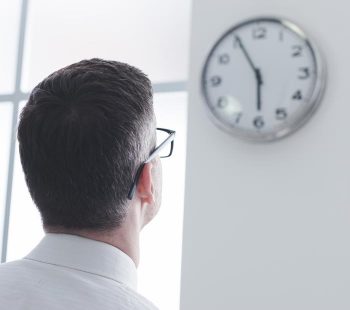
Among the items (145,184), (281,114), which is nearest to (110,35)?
(281,114)

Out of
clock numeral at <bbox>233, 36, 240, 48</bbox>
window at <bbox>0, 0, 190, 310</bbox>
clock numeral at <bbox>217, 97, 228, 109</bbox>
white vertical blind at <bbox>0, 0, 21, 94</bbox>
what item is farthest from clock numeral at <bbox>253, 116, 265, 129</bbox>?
white vertical blind at <bbox>0, 0, 21, 94</bbox>

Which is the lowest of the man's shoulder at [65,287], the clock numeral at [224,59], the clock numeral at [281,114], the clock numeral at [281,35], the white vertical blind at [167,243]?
the white vertical blind at [167,243]

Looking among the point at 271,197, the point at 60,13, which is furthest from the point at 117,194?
the point at 60,13

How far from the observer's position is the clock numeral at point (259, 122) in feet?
5.51

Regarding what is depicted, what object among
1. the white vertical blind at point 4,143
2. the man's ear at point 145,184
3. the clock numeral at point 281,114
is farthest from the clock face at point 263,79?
the white vertical blind at point 4,143

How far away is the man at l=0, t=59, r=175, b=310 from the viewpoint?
27.1 inches

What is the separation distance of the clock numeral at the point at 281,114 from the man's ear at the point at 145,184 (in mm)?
887

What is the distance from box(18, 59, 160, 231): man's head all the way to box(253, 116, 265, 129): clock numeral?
0.94m

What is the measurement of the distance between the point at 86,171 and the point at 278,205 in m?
1.01

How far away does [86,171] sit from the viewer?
734 millimetres

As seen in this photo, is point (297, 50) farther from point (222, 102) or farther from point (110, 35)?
point (110, 35)

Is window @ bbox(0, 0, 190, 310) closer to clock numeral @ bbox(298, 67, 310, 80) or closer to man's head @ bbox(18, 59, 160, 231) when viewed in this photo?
clock numeral @ bbox(298, 67, 310, 80)

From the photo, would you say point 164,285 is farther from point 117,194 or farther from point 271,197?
point 117,194

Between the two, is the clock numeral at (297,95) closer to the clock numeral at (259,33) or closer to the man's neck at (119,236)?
the clock numeral at (259,33)
